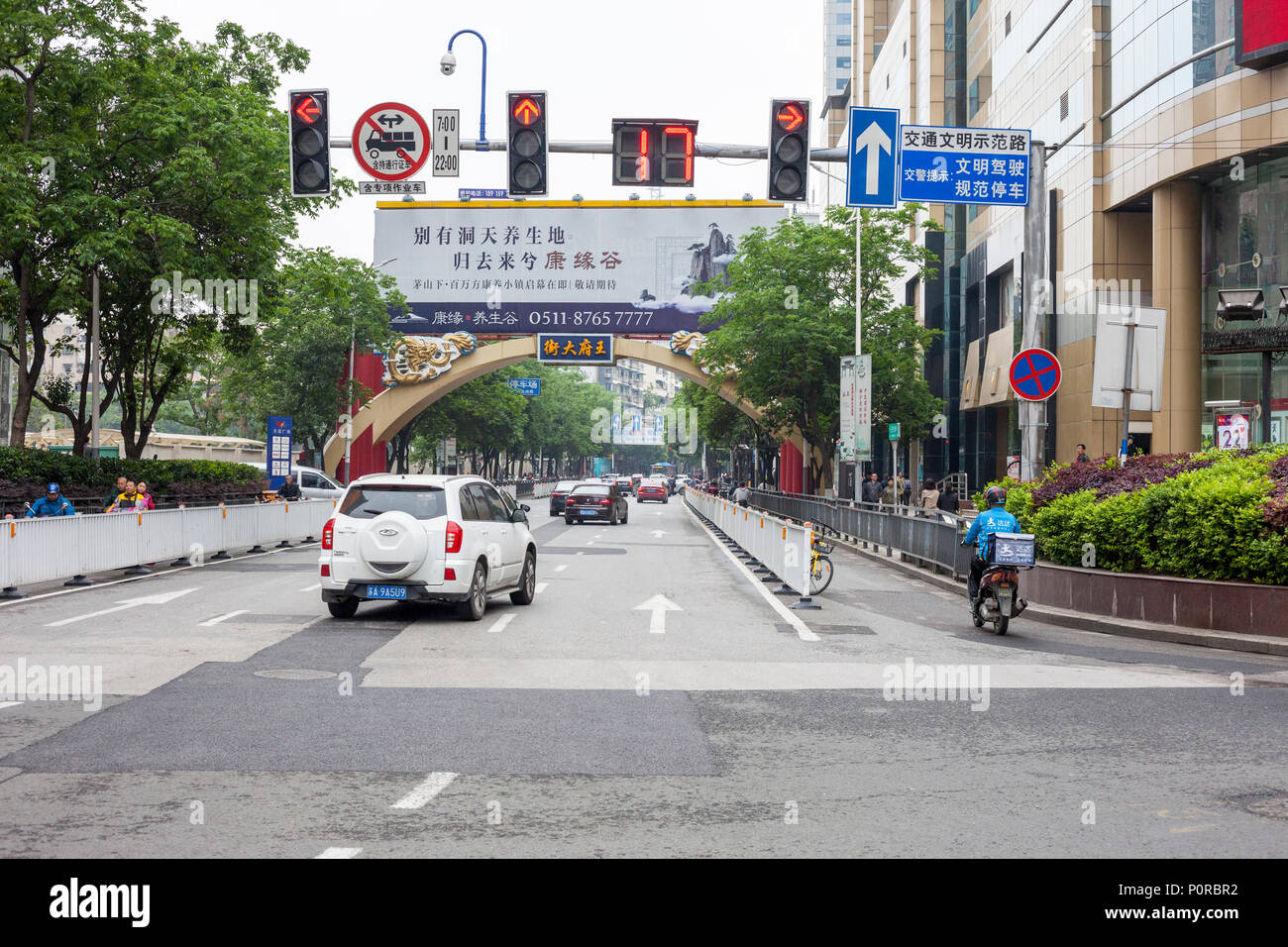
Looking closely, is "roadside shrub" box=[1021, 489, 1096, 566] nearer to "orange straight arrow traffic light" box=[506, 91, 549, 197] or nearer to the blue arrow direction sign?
the blue arrow direction sign

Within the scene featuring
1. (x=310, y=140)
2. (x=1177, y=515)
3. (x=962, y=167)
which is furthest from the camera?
(x=962, y=167)

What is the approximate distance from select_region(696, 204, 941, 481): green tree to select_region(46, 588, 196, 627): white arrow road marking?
1094 inches

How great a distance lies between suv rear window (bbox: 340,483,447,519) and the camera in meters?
15.4

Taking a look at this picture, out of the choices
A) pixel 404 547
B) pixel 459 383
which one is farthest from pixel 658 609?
pixel 459 383

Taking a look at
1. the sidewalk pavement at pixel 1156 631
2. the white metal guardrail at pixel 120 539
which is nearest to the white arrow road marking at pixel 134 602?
the white metal guardrail at pixel 120 539

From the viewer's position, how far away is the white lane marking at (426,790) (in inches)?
260

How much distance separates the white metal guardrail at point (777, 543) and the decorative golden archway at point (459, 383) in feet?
78.6

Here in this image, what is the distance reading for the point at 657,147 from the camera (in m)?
16.1

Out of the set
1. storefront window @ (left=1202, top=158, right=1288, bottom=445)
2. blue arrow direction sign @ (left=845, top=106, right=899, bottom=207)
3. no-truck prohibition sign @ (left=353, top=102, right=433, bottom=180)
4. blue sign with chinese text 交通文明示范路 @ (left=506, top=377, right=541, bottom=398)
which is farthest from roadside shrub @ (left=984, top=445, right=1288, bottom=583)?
blue sign with chinese text 交通文明示范路 @ (left=506, top=377, right=541, bottom=398)

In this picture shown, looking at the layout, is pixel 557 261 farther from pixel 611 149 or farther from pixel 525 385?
pixel 611 149

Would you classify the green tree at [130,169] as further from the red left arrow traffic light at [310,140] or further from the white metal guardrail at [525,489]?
the white metal guardrail at [525,489]

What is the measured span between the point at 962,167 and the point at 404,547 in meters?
9.56
